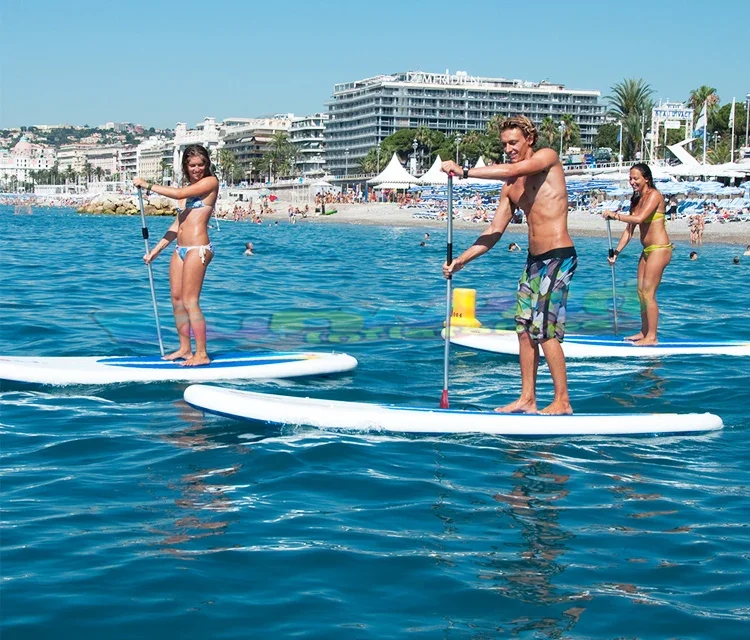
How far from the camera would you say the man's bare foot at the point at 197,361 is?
974cm

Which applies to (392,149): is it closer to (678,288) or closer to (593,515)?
(678,288)

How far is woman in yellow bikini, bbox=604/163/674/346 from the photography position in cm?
1153

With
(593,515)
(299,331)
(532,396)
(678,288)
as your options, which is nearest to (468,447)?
(532,396)

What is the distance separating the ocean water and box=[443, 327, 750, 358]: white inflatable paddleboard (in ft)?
0.92

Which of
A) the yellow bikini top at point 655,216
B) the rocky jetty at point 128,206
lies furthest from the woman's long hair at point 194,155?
the rocky jetty at point 128,206

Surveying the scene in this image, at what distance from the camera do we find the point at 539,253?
307 inches

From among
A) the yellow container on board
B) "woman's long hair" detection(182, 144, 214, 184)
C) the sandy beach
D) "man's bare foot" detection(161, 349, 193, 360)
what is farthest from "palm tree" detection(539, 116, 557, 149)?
"man's bare foot" detection(161, 349, 193, 360)

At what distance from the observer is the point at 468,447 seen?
747 cm

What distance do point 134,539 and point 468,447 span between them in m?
2.84

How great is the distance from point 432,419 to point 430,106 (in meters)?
179

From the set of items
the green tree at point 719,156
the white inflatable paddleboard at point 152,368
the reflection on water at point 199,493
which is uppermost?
the green tree at point 719,156

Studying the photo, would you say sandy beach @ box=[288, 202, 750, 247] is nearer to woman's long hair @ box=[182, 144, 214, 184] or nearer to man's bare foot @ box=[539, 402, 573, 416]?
woman's long hair @ box=[182, 144, 214, 184]

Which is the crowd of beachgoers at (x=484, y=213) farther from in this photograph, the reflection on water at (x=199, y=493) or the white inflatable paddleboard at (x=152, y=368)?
the reflection on water at (x=199, y=493)

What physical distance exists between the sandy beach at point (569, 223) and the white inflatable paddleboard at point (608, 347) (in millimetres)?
35630
